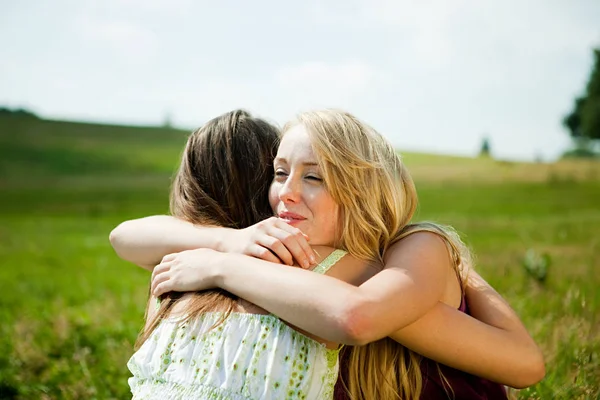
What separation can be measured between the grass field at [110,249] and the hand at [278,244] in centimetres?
142

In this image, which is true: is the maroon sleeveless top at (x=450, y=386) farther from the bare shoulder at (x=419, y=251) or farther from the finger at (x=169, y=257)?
the finger at (x=169, y=257)

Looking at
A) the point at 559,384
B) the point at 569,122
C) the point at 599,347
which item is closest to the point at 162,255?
the point at 559,384

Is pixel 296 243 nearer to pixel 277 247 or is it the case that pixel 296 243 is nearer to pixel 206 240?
pixel 277 247

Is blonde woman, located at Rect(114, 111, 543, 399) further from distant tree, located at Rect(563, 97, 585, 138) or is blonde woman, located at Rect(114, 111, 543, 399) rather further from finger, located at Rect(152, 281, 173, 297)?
distant tree, located at Rect(563, 97, 585, 138)

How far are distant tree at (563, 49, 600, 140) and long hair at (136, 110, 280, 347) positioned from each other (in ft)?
114

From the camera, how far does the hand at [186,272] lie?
101 inches

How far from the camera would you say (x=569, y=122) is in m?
38.3

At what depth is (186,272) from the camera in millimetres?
2662

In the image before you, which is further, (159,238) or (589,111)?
(589,111)

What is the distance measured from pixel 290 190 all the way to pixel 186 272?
59cm

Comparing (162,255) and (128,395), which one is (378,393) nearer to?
(162,255)

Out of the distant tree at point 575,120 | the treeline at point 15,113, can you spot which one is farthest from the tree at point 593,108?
the treeline at point 15,113

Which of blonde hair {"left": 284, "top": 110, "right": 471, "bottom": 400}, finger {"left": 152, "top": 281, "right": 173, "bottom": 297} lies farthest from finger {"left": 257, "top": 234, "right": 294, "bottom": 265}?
finger {"left": 152, "top": 281, "right": 173, "bottom": 297}

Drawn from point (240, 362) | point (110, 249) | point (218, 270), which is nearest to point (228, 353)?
point (240, 362)
